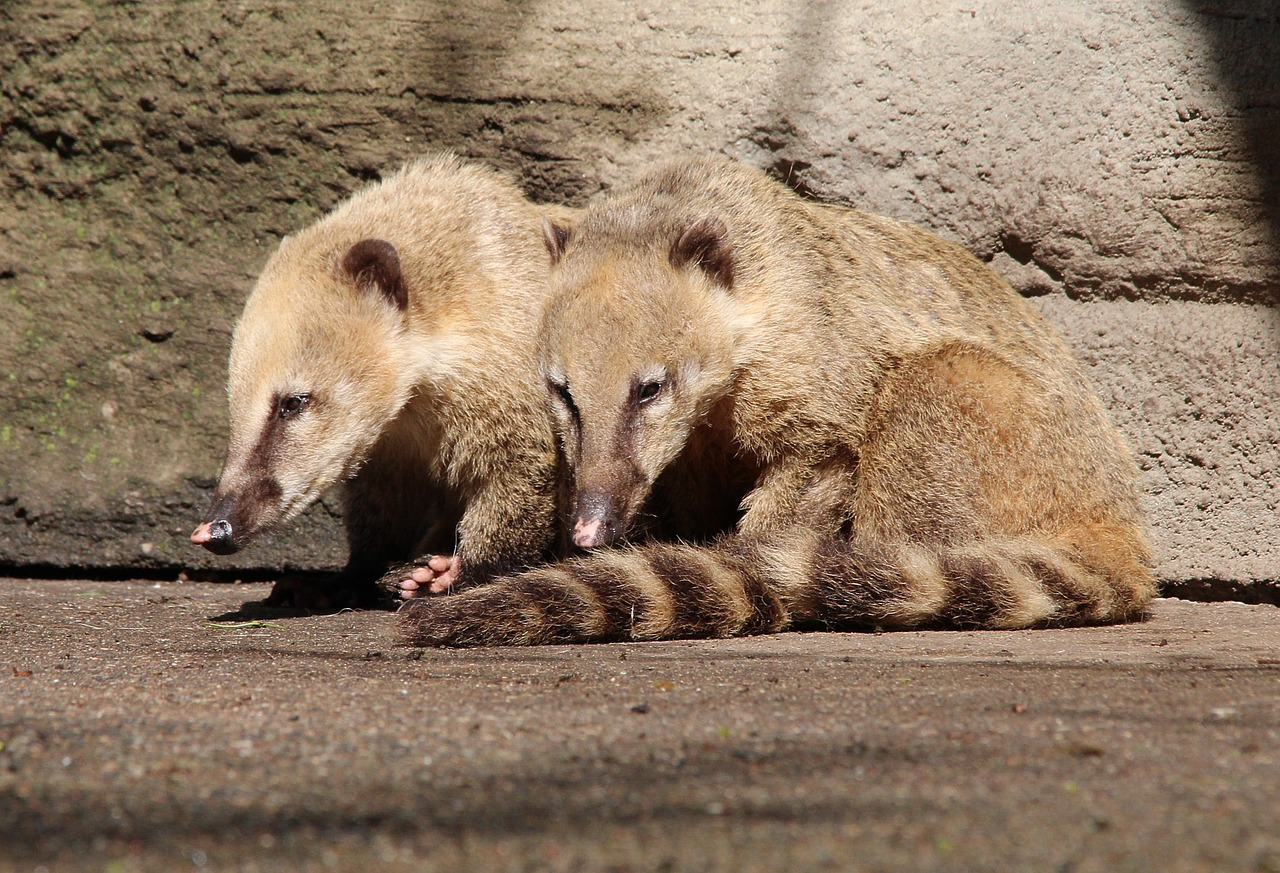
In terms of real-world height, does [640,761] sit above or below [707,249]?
below

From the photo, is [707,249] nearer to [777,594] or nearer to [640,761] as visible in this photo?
[777,594]

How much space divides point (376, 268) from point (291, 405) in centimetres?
57

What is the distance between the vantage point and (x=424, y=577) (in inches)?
172

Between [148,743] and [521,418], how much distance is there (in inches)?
96.2

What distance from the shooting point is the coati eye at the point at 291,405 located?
3914mm

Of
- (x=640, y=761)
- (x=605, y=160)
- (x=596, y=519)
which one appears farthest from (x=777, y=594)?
(x=605, y=160)

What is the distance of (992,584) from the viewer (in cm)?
356

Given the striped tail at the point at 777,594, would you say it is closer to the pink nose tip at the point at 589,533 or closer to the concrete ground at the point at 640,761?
the pink nose tip at the point at 589,533

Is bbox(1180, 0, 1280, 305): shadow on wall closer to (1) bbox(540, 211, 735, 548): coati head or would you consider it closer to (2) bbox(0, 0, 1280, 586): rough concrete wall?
(2) bbox(0, 0, 1280, 586): rough concrete wall

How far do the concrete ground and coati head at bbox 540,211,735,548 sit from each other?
0.84m

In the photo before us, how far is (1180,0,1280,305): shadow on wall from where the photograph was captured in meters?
4.59

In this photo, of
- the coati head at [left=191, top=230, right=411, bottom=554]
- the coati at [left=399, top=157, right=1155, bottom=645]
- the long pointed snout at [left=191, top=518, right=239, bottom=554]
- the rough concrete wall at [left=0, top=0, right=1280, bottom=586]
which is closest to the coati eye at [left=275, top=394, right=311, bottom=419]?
the coati head at [left=191, top=230, right=411, bottom=554]

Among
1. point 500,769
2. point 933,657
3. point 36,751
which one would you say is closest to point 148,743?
point 36,751

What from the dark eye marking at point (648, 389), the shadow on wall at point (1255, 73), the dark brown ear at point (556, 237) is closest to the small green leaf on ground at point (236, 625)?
the dark eye marking at point (648, 389)
